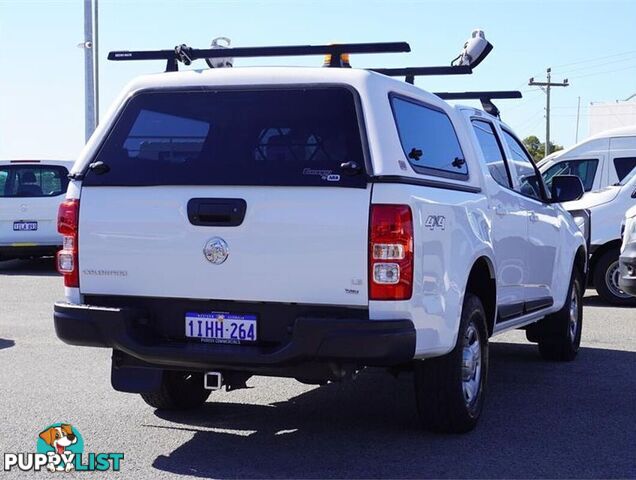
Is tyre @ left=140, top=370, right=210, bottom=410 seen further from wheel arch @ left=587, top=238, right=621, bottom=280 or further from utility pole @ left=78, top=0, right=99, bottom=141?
utility pole @ left=78, top=0, right=99, bottom=141

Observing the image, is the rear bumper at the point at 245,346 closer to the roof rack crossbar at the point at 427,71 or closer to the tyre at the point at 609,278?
the roof rack crossbar at the point at 427,71

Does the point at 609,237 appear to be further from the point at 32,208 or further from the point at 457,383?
the point at 32,208

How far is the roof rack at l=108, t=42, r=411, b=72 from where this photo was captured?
5.85 metres

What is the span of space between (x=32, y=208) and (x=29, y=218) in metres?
0.17

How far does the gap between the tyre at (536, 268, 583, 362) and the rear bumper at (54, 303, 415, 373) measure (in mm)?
3829

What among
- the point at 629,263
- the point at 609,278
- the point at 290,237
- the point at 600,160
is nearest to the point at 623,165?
the point at 600,160

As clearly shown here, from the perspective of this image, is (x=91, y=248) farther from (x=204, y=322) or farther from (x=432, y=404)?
(x=432, y=404)

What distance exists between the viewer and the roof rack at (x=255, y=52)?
5.85m

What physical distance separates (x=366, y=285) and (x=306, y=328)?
1.21 ft

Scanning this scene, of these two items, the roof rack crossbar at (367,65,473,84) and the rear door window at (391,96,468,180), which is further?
the roof rack crossbar at (367,65,473,84)

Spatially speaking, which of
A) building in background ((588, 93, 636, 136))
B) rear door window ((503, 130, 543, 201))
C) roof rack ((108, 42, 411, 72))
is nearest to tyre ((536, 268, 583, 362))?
rear door window ((503, 130, 543, 201))

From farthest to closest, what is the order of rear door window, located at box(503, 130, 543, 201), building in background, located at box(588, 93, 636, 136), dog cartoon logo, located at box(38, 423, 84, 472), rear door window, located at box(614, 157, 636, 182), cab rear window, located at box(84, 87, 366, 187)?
building in background, located at box(588, 93, 636, 136)
rear door window, located at box(614, 157, 636, 182)
rear door window, located at box(503, 130, 543, 201)
dog cartoon logo, located at box(38, 423, 84, 472)
cab rear window, located at box(84, 87, 366, 187)

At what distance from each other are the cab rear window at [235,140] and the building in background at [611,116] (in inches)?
800

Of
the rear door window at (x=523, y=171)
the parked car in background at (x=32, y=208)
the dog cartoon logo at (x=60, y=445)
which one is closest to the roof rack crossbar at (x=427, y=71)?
the rear door window at (x=523, y=171)
